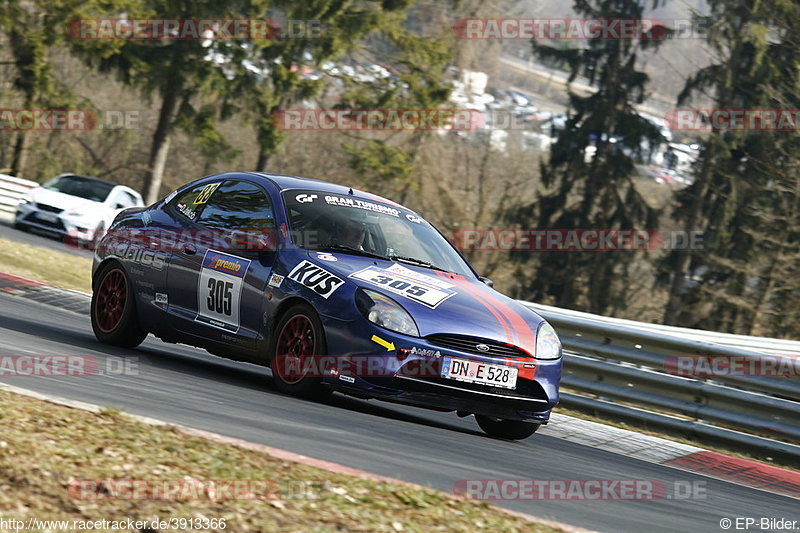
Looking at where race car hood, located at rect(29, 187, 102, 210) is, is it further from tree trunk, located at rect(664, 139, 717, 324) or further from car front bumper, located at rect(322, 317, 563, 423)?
tree trunk, located at rect(664, 139, 717, 324)

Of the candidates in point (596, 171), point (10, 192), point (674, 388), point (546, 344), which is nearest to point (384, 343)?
point (546, 344)

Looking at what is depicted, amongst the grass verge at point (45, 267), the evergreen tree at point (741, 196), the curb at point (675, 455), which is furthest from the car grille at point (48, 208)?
the evergreen tree at point (741, 196)

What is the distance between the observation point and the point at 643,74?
129 ft

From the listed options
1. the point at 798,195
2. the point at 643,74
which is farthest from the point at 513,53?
the point at 798,195

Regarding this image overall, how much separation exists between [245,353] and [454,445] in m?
1.89

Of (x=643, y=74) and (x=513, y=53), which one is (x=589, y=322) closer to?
(x=643, y=74)

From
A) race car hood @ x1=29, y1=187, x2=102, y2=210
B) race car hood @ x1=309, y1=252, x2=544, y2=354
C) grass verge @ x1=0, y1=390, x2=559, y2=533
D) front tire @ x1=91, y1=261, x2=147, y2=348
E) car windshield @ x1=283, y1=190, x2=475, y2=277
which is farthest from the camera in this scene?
race car hood @ x1=29, y1=187, x2=102, y2=210

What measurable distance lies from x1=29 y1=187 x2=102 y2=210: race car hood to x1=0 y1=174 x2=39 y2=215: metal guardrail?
3550 mm

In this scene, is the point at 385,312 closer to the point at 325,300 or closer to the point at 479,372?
the point at 325,300

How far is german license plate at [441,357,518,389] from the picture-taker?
747 cm

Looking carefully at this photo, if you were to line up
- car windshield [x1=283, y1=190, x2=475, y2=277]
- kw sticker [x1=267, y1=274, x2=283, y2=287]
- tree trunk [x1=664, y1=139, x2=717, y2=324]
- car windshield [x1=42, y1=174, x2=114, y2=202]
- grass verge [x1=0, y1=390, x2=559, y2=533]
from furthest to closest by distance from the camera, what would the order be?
tree trunk [x1=664, y1=139, x2=717, y2=324] < car windshield [x1=42, y1=174, x2=114, y2=202] < car windshield [x1=283, y1=190, x2=475, y2=277] < kw sticker [x1=267, y1=274, x2=283, y2=287] < grass verge [x1=0, y1=390, x2=559, y2=533]

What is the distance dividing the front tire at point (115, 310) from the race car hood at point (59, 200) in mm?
14371

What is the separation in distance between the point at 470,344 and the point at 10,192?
22366 mm

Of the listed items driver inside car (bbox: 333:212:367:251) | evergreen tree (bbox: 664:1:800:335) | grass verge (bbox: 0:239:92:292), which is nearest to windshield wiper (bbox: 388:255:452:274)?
driver inside car (bbox: 333:212:367:251)
